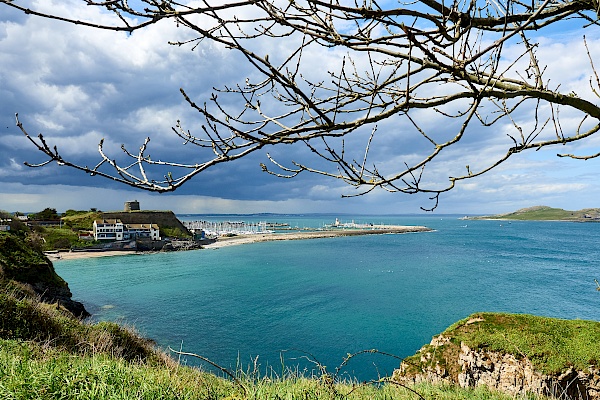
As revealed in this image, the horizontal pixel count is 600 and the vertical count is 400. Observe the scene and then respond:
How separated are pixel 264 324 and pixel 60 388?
18077mm

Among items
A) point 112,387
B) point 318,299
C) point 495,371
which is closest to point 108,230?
point 318,299

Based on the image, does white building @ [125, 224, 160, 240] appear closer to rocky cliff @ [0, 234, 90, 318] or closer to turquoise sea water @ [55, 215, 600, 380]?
turquoise sea water @ [55, 215, 600, 380]

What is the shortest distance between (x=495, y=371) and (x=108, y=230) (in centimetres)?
6720

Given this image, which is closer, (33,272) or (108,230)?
(33,272)

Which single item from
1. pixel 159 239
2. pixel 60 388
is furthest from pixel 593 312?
pixel 159 239

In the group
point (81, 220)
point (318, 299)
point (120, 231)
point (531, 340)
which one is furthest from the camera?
point (81, 220)

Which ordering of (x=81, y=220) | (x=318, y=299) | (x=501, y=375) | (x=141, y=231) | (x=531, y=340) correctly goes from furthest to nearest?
(x=81, y=220) < (x=141, y=231) < (x=318, y=299) < (x=531, y=340) < (x=501, y=375)

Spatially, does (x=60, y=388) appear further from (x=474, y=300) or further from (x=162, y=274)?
(x=162, y=274)

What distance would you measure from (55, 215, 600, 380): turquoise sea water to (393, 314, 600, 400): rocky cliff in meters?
3.43

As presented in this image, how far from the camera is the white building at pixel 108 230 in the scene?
60531 mm

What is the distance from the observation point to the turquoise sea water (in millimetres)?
16922

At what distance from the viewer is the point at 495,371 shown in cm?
657

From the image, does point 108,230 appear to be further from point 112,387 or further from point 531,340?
point 531,340

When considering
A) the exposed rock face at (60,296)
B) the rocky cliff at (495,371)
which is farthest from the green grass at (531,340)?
the exposed rock face at (60,296)
